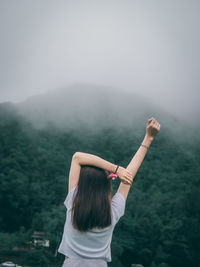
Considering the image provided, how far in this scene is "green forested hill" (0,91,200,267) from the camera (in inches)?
1203

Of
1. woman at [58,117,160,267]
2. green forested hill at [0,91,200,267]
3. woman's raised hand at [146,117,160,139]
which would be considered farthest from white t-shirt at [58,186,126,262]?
green forested hill at [0,91,200,267]

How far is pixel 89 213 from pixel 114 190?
33.8m

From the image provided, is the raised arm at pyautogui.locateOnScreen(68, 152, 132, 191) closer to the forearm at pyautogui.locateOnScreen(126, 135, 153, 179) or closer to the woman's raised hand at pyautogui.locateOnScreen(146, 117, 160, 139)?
the forearm at pyautogui.locateOnScreen(126, 135, 153, 179)

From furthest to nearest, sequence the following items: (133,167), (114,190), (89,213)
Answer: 1. (114,190)
2. (133,167)
3. (89,213)

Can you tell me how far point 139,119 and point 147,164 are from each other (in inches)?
1464

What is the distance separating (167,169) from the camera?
161 ft

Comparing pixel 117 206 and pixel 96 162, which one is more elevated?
pixel 96 162

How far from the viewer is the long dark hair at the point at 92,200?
1.09 metres

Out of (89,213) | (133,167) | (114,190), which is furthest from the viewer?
(114,190)

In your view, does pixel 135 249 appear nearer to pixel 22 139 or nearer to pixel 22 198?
pixel 22 198

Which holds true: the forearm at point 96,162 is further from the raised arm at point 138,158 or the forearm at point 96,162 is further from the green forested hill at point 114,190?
the green forested hill at point 114,190

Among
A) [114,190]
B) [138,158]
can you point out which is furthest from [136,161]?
[114,190]

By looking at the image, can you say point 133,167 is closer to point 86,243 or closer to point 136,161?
point 136,161

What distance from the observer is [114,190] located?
34.2m
